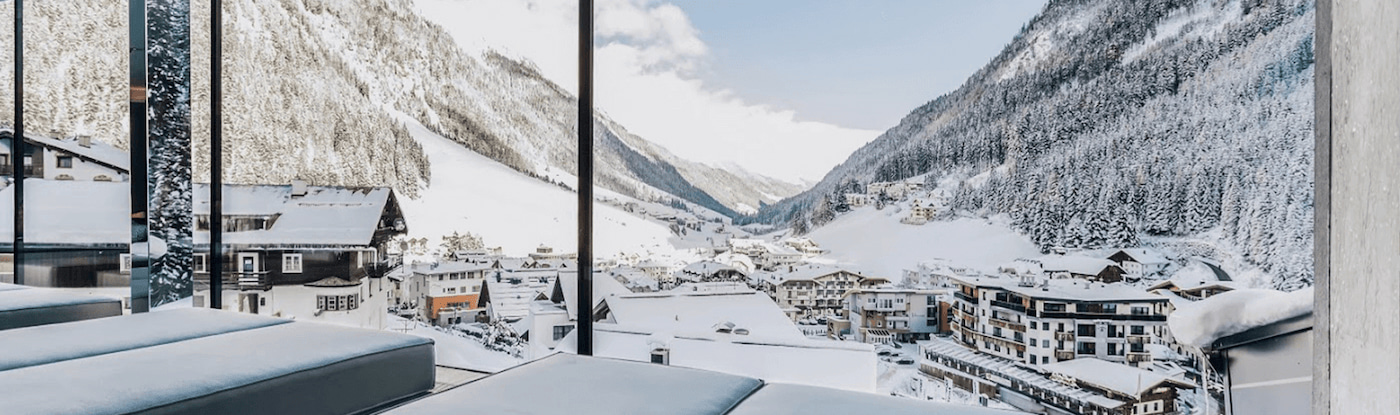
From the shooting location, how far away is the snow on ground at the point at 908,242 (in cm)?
224

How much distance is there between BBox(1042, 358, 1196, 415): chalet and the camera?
199 cm

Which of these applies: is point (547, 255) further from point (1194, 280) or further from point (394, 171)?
point (1194, 280)

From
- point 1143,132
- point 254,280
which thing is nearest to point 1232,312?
point 1143,132

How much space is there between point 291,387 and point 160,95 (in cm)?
286

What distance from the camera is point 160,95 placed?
3.32m

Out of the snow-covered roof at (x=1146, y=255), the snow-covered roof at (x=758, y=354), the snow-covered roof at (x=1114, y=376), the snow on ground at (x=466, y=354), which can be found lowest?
the snow on ground at (x=466, y=354)

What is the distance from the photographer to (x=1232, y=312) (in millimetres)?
1881

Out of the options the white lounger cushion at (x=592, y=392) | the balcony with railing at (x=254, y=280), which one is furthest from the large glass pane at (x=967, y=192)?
the balcony with railing at (x=254, y=280)

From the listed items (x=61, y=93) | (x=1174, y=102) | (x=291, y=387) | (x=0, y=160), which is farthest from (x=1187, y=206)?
(x=0, y=160)

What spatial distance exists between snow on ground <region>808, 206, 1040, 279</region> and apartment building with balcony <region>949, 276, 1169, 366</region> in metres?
0.08

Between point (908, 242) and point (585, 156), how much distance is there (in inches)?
46.6

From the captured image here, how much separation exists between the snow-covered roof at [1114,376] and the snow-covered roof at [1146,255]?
0.32 meters

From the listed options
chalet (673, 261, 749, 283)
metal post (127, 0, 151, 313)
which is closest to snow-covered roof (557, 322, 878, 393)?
chalet (673, 261, 749, 283)

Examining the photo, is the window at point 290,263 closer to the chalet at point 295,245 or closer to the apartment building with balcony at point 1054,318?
the chalet at point 295,245
